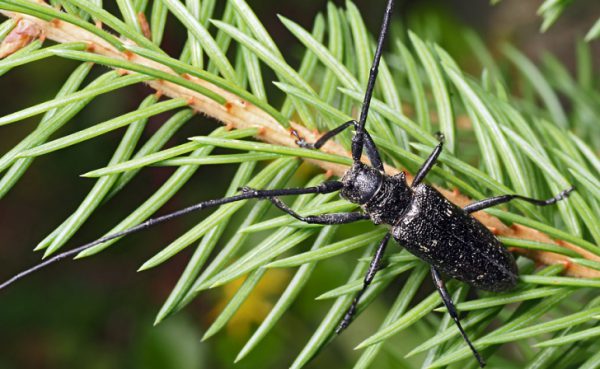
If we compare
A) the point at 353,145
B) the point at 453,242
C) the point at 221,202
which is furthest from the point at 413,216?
the point at 221,202

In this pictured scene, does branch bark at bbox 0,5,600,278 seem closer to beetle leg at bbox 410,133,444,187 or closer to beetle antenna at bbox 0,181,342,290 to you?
beetle antenna at bbox 0,181,342,290

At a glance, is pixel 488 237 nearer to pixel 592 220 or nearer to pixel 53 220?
pixel 592 220

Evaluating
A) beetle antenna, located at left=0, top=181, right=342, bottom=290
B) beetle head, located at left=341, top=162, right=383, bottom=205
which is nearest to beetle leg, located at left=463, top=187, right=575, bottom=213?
beetle head, located at left=341, top=162, right=383, bottom=205

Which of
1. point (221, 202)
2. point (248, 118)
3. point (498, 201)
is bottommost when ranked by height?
point (498, 201)

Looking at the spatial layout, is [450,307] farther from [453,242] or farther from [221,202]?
[221,202]

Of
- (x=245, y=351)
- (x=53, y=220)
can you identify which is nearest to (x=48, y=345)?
(x=53, y=220)
